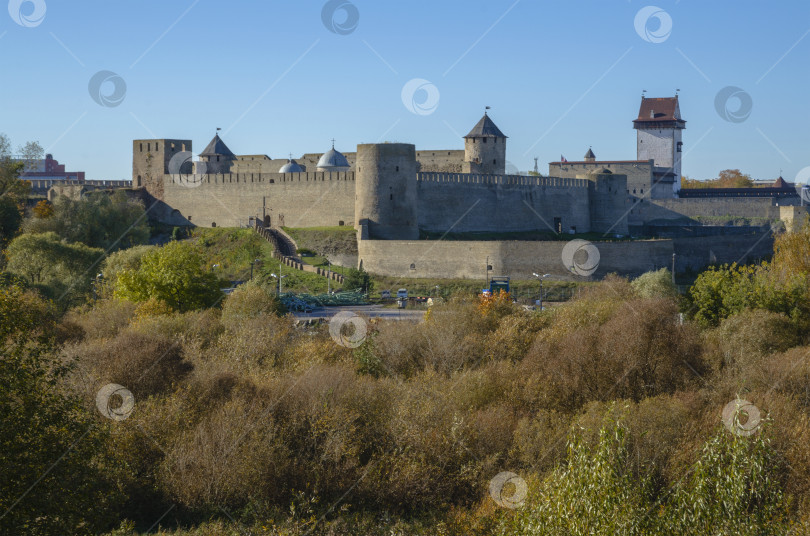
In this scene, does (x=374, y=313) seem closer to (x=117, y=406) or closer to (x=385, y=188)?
(x=385, y=188)

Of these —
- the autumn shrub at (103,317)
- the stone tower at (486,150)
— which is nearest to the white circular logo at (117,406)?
the autumn shrub at (103,317)

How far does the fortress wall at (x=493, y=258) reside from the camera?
3538cm

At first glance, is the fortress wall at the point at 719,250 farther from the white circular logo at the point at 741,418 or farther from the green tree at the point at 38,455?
the green tree at the point at 38,455

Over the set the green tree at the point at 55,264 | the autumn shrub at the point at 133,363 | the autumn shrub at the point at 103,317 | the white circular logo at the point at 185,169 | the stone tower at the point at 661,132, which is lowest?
the autumn shrub at the point at 133,363

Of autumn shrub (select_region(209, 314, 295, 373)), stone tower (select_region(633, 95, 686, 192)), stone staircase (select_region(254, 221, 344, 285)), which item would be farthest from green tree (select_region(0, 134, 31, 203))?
stone tower (select_region(633, 95, 686, 192))

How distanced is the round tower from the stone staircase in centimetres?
300

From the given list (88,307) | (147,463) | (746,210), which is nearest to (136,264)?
(88,307)

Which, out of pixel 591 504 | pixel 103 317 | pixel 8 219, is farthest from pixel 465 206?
pixel 591 504

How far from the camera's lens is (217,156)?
50.3 meters

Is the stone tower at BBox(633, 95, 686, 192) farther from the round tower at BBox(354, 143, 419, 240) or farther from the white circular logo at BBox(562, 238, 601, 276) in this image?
the white circular logo at BBox(562, 238, 601, 276)

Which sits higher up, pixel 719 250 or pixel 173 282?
pixel 719 250

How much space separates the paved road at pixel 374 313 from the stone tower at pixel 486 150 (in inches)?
722

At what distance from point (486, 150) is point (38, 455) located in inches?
1518

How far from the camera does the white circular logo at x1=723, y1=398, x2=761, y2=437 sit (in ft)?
37.9
